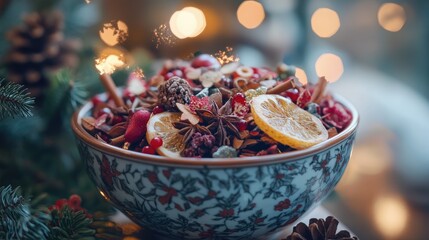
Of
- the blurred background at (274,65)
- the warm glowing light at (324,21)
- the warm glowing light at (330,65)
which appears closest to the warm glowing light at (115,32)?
the blurred background at (274,65)

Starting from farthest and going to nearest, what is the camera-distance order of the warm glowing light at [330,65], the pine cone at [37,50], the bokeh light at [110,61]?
the warm glowing light at [330,65], the pine cone at [37,50], the bokeh light at [110,61]

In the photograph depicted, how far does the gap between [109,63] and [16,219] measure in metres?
0.28

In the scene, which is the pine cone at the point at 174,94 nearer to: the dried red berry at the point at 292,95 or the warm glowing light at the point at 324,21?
the dried red berry at the point at 292,95

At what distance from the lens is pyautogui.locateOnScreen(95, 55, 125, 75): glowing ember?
0.74m

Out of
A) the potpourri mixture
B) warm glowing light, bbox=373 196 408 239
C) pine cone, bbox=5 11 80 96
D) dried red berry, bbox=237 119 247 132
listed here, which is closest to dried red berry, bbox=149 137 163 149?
the potpourri mixture

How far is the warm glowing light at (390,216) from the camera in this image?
1517 millimetres

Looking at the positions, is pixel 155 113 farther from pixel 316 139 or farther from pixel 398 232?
pixel 398 232

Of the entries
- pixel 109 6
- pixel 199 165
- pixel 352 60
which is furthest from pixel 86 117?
pixel 352 60

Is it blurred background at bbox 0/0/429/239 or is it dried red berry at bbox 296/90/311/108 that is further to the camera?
blurred background at bbox 0/0/429/239

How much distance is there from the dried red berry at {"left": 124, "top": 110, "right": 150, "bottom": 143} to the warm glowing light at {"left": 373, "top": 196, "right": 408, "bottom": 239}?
44.5 inches

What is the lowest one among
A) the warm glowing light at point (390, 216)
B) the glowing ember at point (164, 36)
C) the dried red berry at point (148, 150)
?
the warm glowing light at point (390, 216)

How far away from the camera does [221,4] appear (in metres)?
1.82

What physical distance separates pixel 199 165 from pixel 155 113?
0.15 metres

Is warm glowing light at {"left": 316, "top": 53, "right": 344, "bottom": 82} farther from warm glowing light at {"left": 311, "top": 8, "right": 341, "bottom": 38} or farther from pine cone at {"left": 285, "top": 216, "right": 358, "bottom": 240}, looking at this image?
pine cone at {"left": 285, "top": 216, "right": 358, "bottom": 240}
